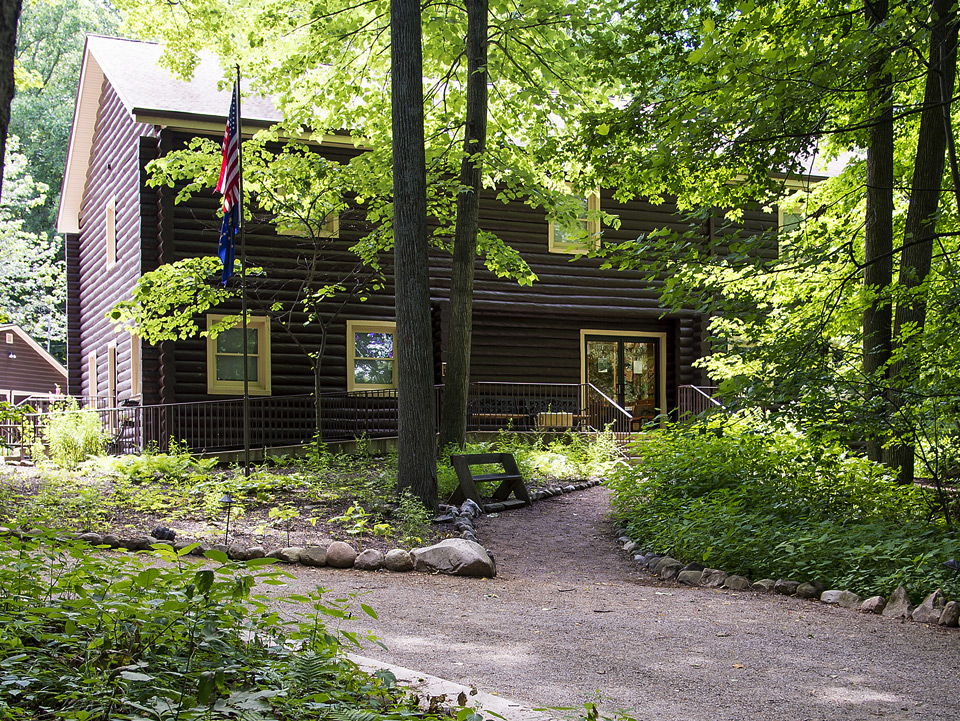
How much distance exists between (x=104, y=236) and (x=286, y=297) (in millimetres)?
6646

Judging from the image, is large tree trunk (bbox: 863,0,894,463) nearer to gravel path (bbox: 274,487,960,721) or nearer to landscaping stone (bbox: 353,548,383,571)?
gravel path (bbox: 274,487,960,721)

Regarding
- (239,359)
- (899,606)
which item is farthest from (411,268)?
(239,359)

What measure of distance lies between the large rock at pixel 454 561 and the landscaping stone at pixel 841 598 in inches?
110

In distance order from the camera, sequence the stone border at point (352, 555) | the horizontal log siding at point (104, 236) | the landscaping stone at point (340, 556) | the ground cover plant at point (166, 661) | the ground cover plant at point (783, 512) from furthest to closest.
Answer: the horizontal log siding at point (104, 236)
the landscaping stone at point (340, 556)
the stone border at point (352, 555)
the ground cover plant at point (783, 512)
the ground cover plant at point (166, 661)

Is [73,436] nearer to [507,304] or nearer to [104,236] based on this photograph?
[104,236]

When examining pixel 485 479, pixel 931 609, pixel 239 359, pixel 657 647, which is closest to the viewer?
pixel 657 647

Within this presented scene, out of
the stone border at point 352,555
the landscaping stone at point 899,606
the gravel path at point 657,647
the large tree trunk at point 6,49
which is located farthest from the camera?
the stone border at point 352,555

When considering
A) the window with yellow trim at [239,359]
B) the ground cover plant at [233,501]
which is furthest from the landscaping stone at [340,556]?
the window with yellow trim at [239,359]

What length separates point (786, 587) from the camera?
6.83 metres

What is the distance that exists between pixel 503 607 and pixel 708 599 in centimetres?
177

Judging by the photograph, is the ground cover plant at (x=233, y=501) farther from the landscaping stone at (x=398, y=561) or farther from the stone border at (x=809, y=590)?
the stone border at (x=809, y=590)

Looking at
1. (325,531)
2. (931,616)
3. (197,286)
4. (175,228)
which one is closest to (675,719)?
(931,616)

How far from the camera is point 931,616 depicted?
5742 millimetres

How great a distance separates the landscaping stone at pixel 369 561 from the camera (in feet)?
24.0
